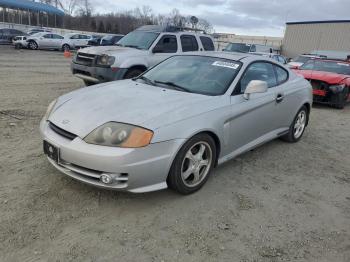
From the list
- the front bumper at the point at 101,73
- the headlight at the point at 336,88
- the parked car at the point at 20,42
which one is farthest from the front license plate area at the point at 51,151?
the parked car at the point at 20,42

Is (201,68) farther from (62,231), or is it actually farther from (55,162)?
(62,231)

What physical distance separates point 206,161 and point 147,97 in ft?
3.25

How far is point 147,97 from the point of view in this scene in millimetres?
3805

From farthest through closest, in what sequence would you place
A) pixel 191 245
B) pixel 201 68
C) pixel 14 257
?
pixel 201 68 < pixel 191 245 < pixel 14 257

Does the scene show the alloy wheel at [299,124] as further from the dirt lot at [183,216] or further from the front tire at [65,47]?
the front tire at [65,47]

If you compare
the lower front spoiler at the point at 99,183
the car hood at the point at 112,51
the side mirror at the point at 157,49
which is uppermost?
the side mirror at the point at 157,49

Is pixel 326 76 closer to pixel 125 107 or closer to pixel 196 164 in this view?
pixel 196 164

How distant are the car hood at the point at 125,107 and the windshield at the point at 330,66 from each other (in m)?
7.94

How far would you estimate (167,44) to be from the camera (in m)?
9.19

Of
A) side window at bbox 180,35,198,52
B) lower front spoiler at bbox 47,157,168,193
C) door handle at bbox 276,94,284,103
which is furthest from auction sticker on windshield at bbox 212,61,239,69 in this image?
side window at bbox 180,35,198,52

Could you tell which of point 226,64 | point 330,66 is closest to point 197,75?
point 226,64

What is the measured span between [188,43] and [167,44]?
73 centimetres

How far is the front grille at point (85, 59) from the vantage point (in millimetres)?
8512

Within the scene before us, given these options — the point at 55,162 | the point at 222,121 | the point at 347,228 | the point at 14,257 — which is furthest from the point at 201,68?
the point at 14,257
